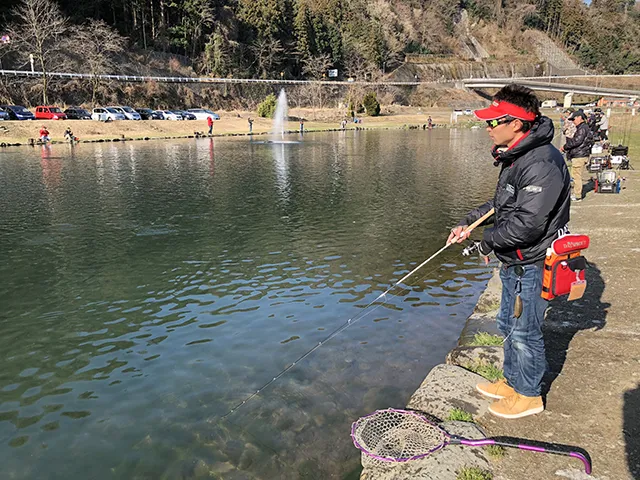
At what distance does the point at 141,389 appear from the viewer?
5.74m

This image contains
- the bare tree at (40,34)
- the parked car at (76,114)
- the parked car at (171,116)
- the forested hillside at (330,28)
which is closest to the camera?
the parked car at (76,114)

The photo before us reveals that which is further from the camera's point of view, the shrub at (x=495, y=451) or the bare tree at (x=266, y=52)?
the bare tree at (x=266, y=52)

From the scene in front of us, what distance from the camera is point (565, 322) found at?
577 cm

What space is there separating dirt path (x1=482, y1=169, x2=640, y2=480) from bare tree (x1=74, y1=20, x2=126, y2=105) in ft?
203

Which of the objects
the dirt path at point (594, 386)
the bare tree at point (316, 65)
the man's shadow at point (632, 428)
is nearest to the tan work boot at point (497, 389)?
the dirt path at point (594, 386)

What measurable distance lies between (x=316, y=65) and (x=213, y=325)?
9272 cm

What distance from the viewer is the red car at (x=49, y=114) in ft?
150

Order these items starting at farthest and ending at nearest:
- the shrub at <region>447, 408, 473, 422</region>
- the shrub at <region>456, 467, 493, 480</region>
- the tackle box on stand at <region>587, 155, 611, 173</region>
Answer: the tackle box on stand at <region>587, 155, 611, 173</region>, the shrub at <region>447, 408, 473, 422</region>, the shrub at <region>456, 467, 493, 480</region>

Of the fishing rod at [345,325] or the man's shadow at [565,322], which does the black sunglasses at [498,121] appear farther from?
the man's shadow at [565,322]

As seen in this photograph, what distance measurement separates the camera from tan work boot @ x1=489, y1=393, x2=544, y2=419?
4.04 metres

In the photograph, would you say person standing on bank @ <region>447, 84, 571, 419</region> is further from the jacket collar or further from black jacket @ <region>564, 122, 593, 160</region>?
black jacket @ <region>564, 122, 593, 160</region>

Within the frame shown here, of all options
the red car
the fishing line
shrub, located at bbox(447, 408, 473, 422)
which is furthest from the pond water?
the red car

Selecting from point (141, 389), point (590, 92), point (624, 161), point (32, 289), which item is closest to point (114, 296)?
point (32, 289)

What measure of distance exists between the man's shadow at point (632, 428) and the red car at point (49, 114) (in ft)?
167
